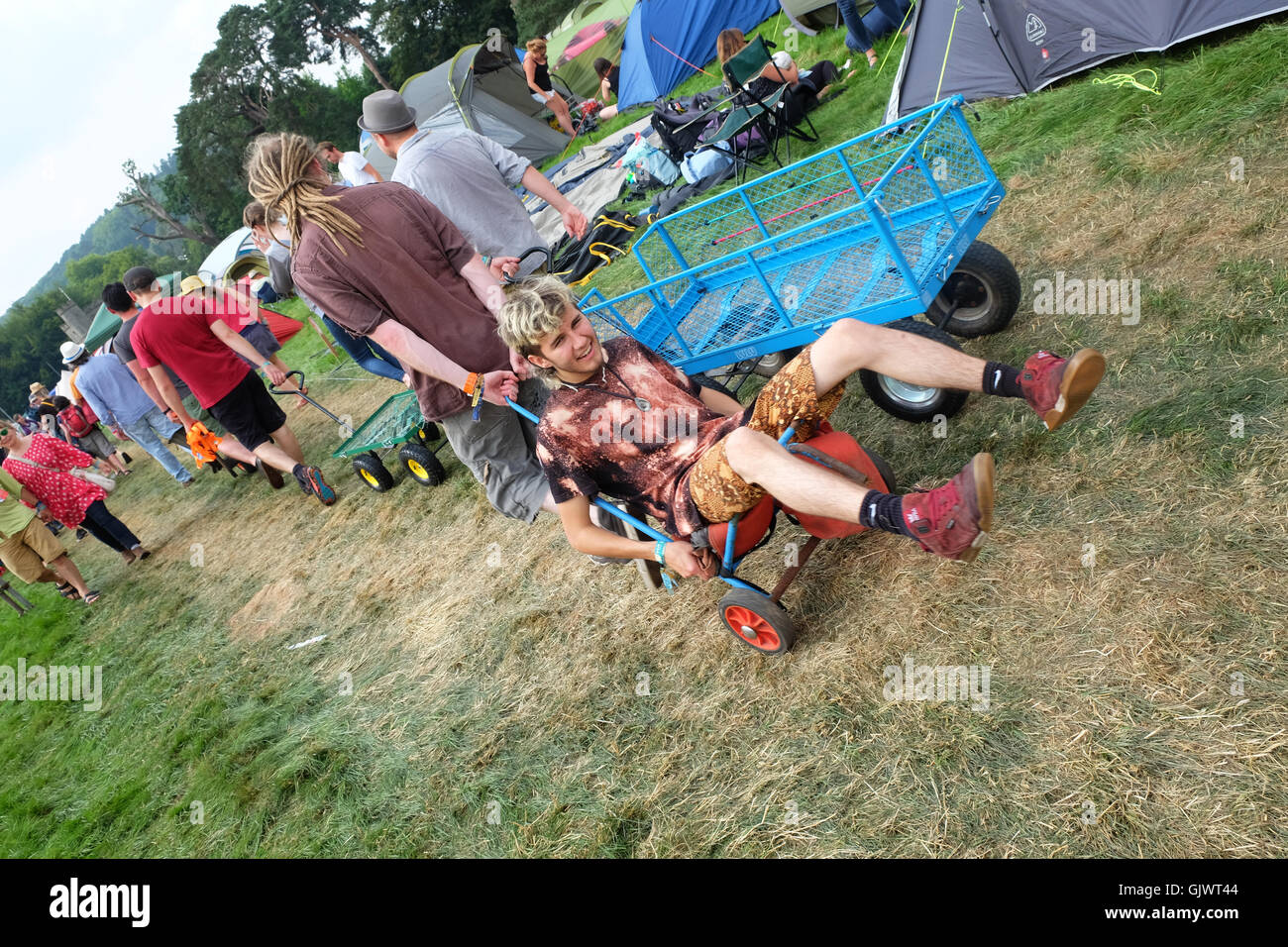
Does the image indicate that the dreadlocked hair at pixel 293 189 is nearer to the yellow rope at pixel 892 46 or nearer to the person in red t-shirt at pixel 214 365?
the person in red t-shirt at pixel 214 365

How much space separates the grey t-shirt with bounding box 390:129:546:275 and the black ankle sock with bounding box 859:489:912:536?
2.77 metres

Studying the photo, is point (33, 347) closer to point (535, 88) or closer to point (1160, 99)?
point (535, 88)

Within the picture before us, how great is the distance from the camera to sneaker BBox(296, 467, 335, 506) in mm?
6738

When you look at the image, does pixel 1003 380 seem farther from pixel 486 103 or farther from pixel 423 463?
pixel 486 103

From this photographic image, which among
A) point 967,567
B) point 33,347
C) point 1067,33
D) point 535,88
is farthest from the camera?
point 33,347

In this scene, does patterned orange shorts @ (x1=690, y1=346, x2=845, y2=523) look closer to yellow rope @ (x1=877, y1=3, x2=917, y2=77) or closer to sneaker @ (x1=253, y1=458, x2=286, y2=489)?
sneaker @ (x1=253, y1=458, x2=286, y2=489)

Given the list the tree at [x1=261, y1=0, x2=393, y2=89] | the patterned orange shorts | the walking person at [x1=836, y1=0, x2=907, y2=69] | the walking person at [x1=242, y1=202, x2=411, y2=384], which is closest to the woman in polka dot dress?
the walking person at [x1=242, y1=202, x2=411, y2=384]

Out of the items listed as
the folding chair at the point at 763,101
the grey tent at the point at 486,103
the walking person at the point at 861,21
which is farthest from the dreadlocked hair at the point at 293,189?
the grey tent at the point at 486,103

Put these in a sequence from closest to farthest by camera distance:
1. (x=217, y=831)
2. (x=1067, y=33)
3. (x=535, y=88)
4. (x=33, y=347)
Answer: (x=217, y=831), (x=1067, y=33), (x=535, y=88), (x=33, y=347)

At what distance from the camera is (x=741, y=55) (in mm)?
8164

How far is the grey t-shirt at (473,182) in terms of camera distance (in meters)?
4.04

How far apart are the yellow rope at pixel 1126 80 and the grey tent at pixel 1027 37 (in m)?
0.17
